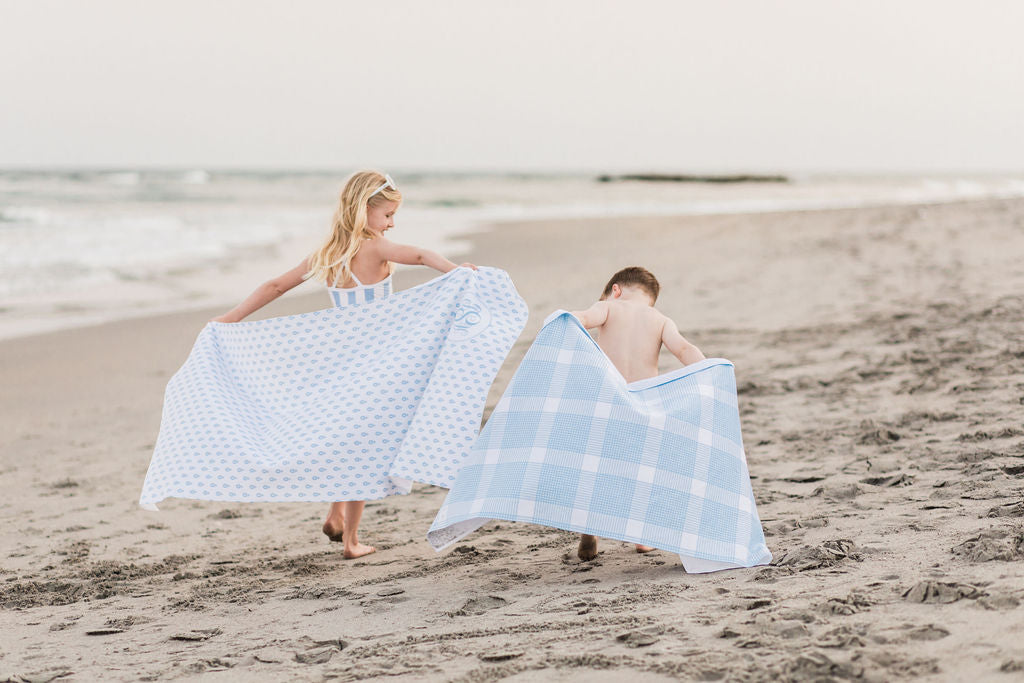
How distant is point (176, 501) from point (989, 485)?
416cm

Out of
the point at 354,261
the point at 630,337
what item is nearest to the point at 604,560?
the point at 630,337

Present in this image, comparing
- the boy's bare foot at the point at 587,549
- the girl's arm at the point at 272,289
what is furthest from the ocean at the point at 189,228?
the boy's bare foot at the point at 587,549

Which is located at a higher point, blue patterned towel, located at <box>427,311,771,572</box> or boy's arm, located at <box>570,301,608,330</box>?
boy's arm, located at <box>570,301,608,330</box>

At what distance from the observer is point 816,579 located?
2.97 metres

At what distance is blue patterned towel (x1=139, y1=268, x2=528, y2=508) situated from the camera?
12.9 feet

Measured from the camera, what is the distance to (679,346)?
12.3ft

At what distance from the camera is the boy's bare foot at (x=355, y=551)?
4.21 m

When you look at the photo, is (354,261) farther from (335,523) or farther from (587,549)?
(587,549)

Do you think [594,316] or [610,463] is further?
[594,316]

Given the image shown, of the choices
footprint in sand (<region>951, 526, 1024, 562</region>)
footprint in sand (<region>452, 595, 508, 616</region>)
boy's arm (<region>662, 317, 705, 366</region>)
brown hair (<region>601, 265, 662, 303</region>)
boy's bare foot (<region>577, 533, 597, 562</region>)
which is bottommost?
footprint in sand (<region>452, 595, 508, 616</region>)

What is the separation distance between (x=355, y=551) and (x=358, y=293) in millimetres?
1183

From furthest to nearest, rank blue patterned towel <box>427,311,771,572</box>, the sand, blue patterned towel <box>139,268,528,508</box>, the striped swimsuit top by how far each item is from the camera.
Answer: the striped swimsuit top
blue patterned towel <box>139,268,528,508</box>
blue patterned towel <box>427,311,771,572</box>
the sand

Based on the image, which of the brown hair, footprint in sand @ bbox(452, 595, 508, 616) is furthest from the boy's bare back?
footprint in sand @ bbox(452, 595, 508, 616)

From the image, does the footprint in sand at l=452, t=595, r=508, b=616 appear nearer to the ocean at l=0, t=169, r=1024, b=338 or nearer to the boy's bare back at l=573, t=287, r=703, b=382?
the boy's bare back at l=573, t=287, r=703, b=382
